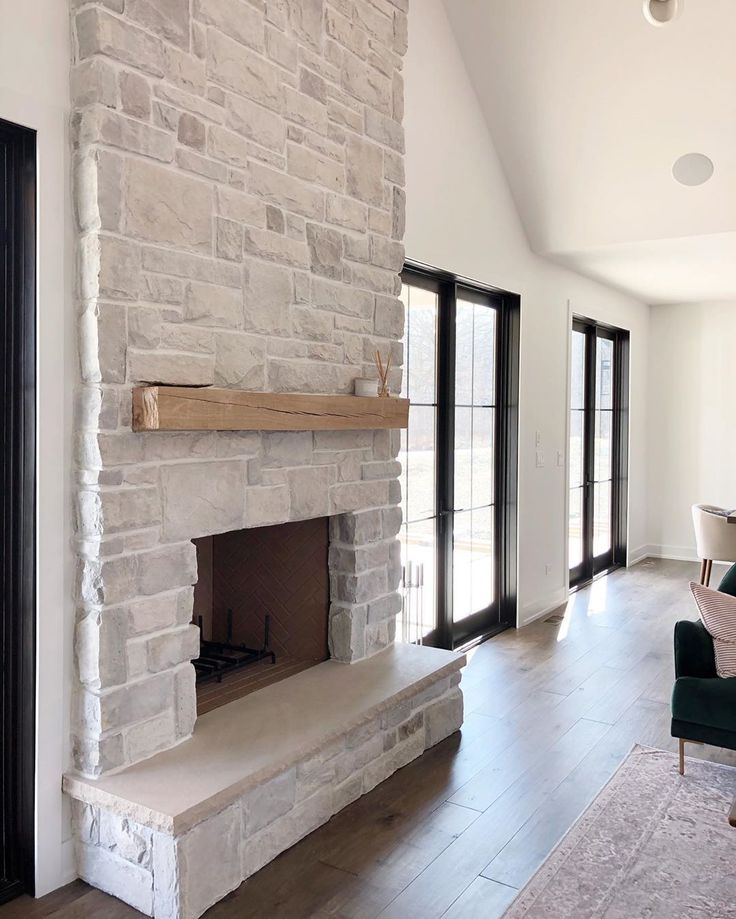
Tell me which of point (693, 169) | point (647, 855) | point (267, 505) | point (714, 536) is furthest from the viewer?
point (714, 536)

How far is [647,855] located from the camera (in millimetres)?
2691

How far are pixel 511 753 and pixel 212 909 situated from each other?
1.53 metres

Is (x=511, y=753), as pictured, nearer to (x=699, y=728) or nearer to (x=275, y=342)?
(x=699, y=728)

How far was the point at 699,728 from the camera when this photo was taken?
3.12 meters

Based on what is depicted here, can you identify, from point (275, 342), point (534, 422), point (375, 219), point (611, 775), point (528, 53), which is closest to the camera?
point (275, 342)

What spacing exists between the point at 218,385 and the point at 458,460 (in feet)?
8.15

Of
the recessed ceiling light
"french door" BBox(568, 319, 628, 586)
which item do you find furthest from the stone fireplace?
"french door" BBox(568, 319, 628, 586)

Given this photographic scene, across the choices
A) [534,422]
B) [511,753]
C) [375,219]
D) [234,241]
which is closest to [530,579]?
[534,422]

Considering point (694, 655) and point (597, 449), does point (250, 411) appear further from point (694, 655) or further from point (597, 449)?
point (597, 449)

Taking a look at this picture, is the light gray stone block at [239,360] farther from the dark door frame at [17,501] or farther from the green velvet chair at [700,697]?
the green velvet chair at [700,697]

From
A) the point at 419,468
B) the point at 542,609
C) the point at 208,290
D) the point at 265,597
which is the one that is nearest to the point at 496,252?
the point at 419,468

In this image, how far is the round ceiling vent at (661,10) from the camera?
380 cm

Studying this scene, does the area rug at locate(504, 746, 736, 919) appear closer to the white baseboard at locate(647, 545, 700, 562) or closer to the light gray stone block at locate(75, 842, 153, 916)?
the light gray stone block at locate(75, 842, 153, 916)

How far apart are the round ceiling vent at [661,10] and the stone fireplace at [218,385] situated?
1.20 m
